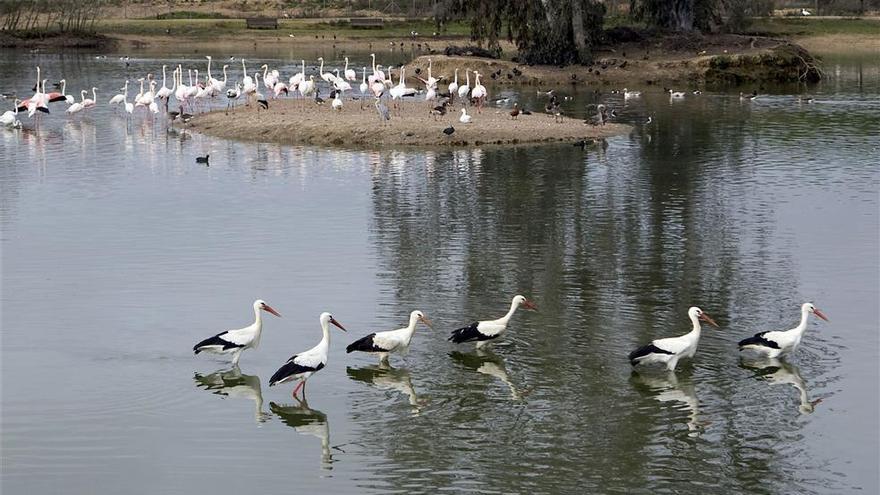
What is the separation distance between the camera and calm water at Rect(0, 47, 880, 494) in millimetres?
12766

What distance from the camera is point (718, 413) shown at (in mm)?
14047

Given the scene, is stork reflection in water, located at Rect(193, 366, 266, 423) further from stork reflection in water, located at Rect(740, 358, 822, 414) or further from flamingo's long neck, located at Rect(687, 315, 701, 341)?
stork reflection in water, located at Rect(740, 358, 822, 414)

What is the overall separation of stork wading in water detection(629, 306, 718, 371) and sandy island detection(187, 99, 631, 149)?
19.3m

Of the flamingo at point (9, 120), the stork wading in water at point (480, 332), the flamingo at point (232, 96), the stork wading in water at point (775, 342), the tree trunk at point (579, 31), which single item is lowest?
the stork wading in water at point (775, 342)

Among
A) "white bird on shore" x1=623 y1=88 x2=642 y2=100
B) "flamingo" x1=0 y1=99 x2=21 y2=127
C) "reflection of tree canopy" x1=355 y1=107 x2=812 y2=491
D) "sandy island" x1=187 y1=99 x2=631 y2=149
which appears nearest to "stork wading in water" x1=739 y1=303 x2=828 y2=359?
"reflection of tree canopy" x1=355 y1=107 x2=812 y2=491

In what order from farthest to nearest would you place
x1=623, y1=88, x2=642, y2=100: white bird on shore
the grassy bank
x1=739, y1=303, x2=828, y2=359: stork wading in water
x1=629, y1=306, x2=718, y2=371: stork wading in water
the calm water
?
the grassy bank, x1=623, y1=88, x2=642, y2=100: white bird on shore, x1=739, y1=303, x2=828, y2=359: stork wading in water, x1=629, y1=306, x2=718, y2=371: stork wading in water, the calm water

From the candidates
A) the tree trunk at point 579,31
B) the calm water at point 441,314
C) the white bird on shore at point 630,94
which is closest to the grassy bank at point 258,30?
the tree trunk at point 579,31

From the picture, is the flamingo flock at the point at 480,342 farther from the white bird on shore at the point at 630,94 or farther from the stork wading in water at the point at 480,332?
the white bird on shore at the point at 630,94

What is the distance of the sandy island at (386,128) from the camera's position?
Result: 34625 millimetres

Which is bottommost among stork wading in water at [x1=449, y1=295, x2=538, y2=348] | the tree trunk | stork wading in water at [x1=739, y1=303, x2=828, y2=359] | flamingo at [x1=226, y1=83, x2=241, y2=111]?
stork wading in water at [x1=739, y1=303, x2=828, y2=359]

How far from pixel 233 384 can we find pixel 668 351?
5.05 meters

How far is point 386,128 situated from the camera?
1394 inches

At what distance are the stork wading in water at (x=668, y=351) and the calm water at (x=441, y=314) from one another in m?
0.25

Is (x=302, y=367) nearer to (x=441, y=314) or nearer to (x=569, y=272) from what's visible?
(x=441, y=314)
